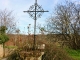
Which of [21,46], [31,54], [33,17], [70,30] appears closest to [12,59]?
[21,46]

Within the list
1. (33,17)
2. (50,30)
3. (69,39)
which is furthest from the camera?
(69,39)

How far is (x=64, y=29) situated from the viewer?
27.7m

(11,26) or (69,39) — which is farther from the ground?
(11,26)

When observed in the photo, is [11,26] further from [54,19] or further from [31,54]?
[31,54]

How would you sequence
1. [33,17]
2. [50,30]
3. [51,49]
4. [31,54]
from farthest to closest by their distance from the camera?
[50,30]
[51,49]
[33,17]
[31,54]

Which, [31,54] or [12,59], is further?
[12,59]


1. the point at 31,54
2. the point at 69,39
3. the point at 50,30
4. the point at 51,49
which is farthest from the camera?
the point at 69,39

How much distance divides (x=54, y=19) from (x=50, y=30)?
69.6 inches

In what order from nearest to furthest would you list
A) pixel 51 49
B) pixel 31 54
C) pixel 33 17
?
pixel 31 54 → pixel 33 17 → pixel 51 49

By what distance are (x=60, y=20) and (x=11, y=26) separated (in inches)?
290

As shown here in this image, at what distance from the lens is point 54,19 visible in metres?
27.2

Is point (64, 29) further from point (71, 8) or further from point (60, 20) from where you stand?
point (71, 8)

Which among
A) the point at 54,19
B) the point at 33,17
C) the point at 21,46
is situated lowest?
the point at 21,46

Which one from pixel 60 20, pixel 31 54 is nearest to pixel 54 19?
pixel 60 20
